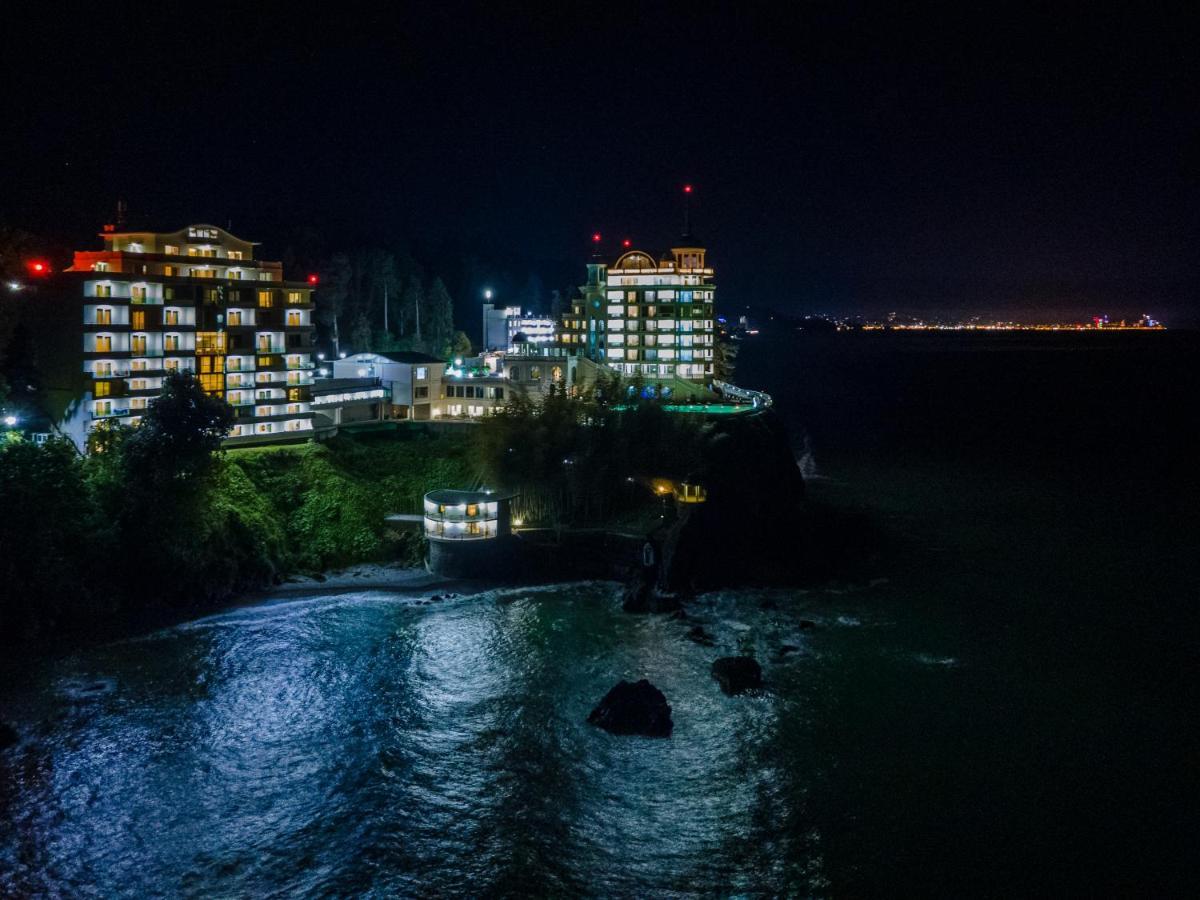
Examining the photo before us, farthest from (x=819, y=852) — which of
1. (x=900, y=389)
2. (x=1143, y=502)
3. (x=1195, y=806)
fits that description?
(x=900, y=389)

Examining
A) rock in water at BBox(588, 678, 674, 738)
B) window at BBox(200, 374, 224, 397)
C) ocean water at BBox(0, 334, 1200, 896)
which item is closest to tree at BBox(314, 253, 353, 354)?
window at BBox(200, 374, 224, 397)

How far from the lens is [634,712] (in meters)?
25.4

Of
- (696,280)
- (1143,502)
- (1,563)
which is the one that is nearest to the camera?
(1,563)

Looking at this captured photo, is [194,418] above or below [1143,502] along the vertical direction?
above

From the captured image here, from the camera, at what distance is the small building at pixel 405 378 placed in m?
55.5

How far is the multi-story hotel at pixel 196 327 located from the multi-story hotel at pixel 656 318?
27549 mm

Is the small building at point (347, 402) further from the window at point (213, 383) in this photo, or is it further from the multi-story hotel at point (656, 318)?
the multi-story hotel at point (656, 318)

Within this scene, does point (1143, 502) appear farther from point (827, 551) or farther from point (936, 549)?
point (827, 551)

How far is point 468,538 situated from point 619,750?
1659 centimetres

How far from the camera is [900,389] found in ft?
490

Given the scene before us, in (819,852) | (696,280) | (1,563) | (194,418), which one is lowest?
(819,852)

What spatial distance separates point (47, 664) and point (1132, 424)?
11070 centimetres

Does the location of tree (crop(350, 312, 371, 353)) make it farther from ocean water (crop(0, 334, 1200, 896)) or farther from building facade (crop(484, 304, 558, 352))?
ocean water (crop(0, 334, 1200, 896))

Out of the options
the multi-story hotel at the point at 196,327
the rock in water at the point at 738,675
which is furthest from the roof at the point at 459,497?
the rock in water at the point at 738,675
